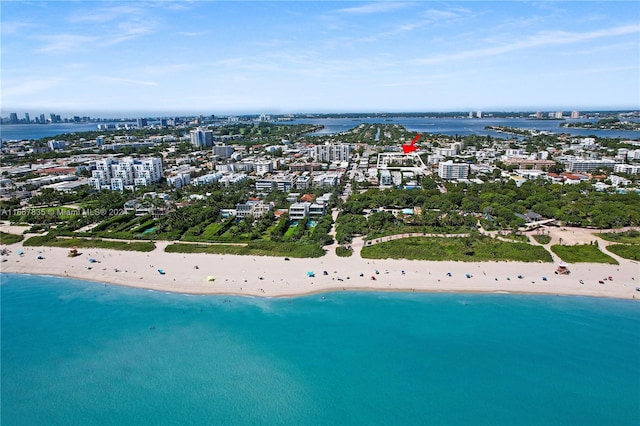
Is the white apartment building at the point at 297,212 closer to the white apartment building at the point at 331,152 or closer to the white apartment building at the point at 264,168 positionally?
the white apartment building at the point at 264,168

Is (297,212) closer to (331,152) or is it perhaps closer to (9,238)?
(9,238)

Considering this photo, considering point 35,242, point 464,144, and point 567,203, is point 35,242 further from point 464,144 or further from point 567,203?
point 464,144

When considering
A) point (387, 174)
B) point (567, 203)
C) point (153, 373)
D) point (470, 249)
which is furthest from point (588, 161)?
point (153, 373)

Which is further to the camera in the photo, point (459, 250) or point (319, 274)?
point (459, 250)

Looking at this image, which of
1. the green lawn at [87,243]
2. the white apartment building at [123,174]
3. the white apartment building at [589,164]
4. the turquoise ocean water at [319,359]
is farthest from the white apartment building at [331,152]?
the turquoise ocean water at [319,359]

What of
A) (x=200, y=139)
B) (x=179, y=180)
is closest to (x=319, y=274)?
(x=179, y=180)
